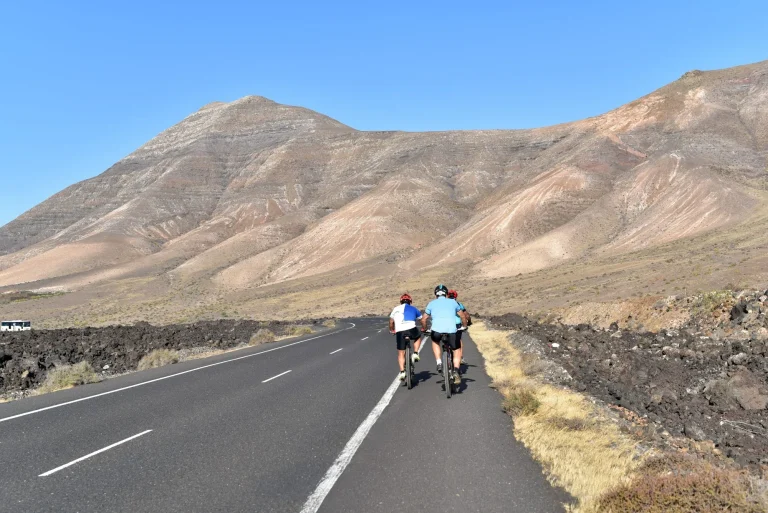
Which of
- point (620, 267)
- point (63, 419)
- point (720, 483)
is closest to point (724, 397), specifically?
point (720, 483)

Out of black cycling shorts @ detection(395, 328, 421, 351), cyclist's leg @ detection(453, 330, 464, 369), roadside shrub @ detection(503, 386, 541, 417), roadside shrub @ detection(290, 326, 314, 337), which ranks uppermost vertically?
black cycling shorts @ detection(395, 328, 421, 351)

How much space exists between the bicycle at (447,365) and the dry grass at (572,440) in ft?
3.36

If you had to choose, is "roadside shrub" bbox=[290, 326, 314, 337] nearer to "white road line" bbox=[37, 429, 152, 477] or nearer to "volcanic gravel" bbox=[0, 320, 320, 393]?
"volcanic gravel" bbox=[0, 320, 320, 393]

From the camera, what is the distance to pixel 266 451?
766cm

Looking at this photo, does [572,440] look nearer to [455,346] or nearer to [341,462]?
[341,462]

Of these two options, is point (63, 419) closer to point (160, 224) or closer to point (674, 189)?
point (674, 189)

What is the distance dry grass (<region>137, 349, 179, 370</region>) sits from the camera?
2072 centimetres

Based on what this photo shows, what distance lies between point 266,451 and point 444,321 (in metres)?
4.93

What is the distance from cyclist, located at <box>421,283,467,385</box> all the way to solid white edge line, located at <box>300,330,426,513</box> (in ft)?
4.74

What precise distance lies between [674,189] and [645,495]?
301ft

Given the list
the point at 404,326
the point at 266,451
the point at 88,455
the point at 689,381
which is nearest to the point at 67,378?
the point at 88,455

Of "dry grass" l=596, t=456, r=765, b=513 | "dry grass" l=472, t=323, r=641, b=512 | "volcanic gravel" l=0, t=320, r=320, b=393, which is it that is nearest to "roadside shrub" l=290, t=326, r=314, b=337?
"volcanic gravel" l=0, t=320, r=320, b=393

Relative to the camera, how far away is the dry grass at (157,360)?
20717 mm

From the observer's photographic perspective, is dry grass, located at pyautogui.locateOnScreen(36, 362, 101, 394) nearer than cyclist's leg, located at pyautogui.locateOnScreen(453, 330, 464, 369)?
No
